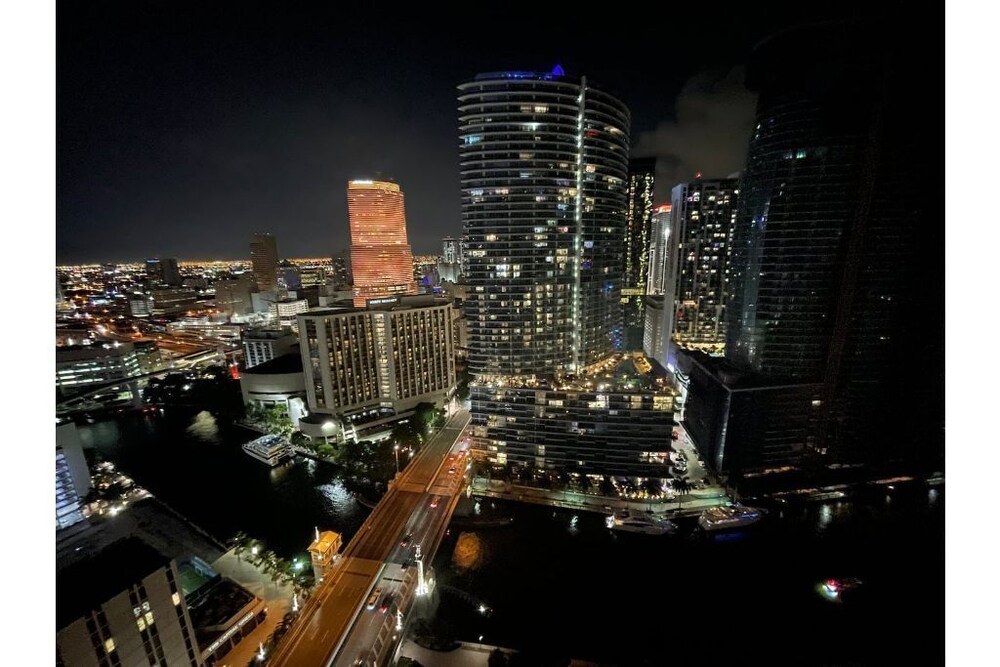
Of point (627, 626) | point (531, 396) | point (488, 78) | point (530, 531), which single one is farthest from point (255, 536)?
point (488, 78)

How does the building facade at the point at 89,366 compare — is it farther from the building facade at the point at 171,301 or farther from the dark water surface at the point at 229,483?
the building facade at the point at 171,301

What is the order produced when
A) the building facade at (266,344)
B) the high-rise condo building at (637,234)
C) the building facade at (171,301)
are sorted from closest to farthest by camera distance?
the building facade at (266,344), the high-rise condo building at (637,234), the building facade at (171,301)

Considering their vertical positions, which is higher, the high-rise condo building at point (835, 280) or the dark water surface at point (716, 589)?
the high-rise condo building at point (835, 280)

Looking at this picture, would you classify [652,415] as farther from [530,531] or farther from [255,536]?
[255,536]

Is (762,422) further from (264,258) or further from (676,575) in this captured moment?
(264,258)

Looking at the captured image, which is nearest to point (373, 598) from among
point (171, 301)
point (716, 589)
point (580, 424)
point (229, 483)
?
point (580, 424)

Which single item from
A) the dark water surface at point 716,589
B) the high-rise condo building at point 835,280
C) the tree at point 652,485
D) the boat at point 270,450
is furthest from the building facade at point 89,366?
the high-rise condo building at point 835,280
